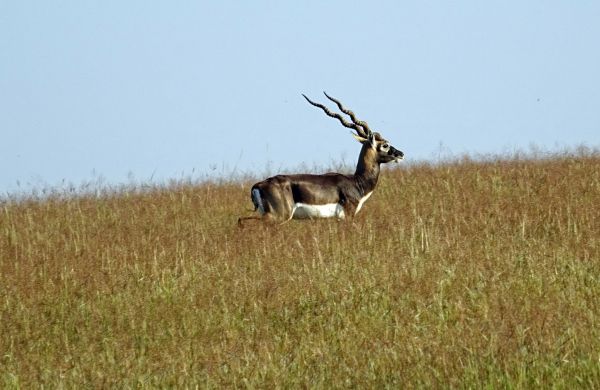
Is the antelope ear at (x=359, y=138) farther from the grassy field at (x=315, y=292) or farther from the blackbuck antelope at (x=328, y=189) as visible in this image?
the grassy field at (x=315, y=292)

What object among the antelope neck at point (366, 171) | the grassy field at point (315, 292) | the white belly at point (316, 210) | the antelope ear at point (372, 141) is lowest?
the grassy field at point (315, 292)

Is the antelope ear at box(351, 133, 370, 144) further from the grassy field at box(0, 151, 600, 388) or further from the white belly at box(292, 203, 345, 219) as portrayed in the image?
the white belly at box(292, 203, 345, 219)

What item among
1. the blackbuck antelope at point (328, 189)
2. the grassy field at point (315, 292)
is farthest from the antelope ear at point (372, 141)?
the grassy field at point (315, 292)

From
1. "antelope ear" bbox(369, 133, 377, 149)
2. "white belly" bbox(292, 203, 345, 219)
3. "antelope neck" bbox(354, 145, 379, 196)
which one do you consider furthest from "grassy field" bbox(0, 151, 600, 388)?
"antelope ear" bbox(369, 133, 377, 149)

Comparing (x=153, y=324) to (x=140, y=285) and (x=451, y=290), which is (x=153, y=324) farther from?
(x=451, y=290)

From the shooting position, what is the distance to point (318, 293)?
331 inches

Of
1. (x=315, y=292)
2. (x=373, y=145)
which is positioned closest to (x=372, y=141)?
(x=373, y=145)

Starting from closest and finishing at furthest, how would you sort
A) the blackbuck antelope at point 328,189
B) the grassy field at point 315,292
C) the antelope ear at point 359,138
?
the grassy field at point 315,292 → the blackbuck antelope at point 328,189 → the antelope ear at point 359,138

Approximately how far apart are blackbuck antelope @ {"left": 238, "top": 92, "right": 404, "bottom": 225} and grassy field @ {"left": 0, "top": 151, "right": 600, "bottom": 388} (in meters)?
0.24

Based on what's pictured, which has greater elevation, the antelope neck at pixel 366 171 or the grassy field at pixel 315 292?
the antelope neck at pixel 366 171

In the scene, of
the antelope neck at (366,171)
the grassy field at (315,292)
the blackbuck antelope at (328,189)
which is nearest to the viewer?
the grassy field at (315,292)

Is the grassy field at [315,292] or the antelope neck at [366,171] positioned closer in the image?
the grassy field at [315,292]

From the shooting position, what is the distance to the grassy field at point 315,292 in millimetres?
6035

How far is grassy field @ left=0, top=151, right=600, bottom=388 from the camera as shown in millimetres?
6035
